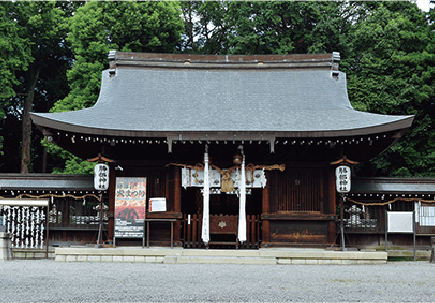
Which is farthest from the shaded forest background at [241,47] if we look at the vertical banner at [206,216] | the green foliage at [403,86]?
the vertical banner at [206,216]

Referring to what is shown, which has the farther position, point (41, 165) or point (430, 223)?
point (41, 165)

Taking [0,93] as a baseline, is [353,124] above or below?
below

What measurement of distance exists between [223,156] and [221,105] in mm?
1862

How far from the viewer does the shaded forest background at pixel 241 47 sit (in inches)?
888

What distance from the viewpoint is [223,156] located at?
47.6ft

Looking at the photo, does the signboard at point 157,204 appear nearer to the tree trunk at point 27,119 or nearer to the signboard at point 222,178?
the signboard at point 222,178

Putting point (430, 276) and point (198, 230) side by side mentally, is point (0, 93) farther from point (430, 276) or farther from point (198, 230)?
point (430, 276)

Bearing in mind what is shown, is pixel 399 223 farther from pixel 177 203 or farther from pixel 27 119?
pixel 27 119

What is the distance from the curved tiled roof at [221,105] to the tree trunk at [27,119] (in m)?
11.4

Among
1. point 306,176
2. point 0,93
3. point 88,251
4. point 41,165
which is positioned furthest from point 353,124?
point 41,165

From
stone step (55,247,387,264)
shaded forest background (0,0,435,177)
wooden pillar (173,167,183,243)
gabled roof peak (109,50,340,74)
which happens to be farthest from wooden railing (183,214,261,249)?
shaded forest background (0,0,435,177)

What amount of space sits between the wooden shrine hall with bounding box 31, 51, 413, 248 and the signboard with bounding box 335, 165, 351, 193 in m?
0.51

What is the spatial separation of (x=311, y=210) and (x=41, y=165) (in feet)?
65.7

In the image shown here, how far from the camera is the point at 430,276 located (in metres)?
9.66
